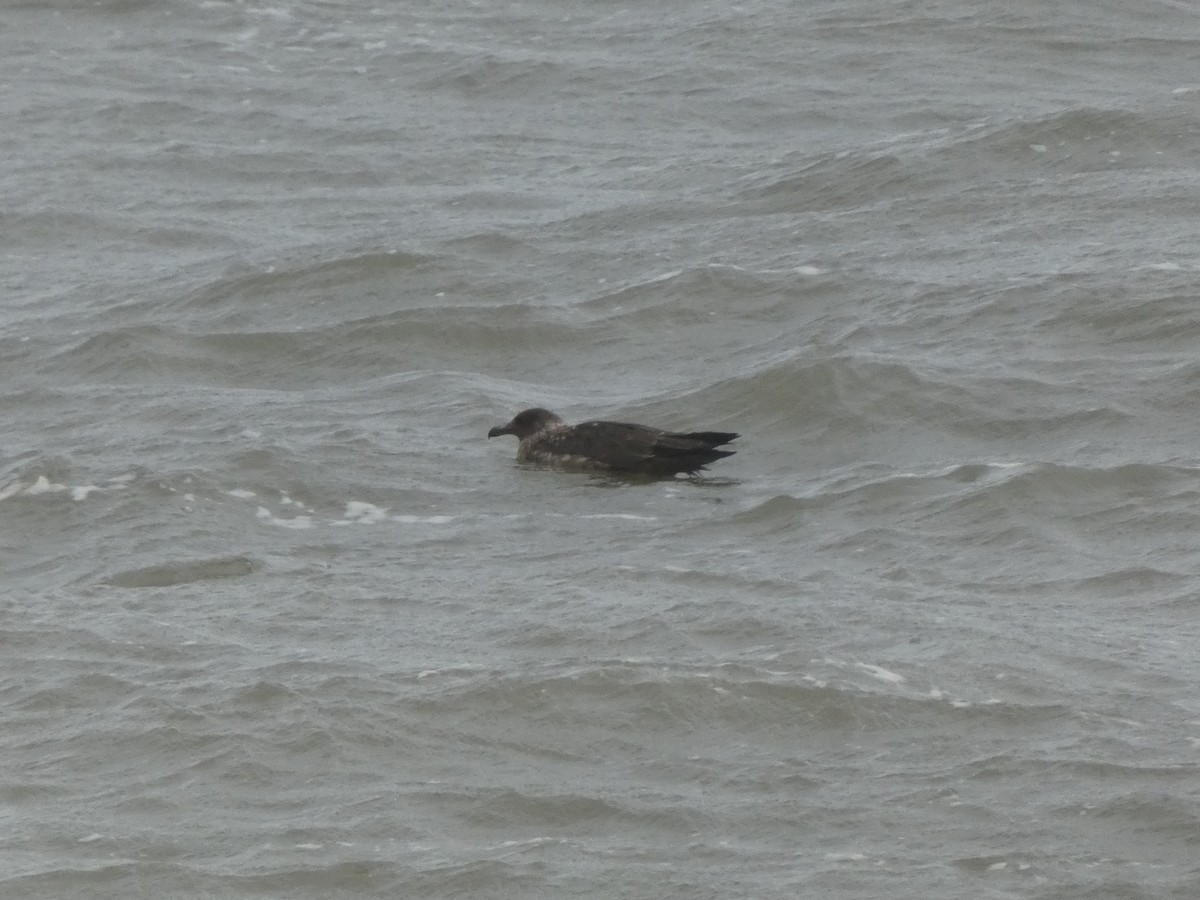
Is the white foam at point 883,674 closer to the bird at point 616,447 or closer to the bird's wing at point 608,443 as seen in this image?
the bird at point 616,447

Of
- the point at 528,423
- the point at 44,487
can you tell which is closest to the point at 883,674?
the point at 528,423

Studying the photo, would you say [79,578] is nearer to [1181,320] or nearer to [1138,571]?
[1138,571]

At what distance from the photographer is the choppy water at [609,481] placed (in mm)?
7496

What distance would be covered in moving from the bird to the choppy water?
138mm

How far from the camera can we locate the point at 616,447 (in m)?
11.4

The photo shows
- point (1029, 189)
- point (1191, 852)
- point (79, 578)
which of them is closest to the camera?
point (1191, 852)

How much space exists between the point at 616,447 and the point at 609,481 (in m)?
0.18

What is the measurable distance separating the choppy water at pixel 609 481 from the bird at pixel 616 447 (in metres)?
0.14

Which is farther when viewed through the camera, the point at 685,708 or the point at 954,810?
the point at 685,708

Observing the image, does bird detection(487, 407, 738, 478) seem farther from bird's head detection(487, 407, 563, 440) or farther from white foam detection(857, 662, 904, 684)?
white foam detection(857, 662, 904, 684)

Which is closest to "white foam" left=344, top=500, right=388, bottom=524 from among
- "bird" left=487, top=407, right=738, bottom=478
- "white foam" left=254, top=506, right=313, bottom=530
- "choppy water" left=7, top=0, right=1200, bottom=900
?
"choppy water" left=7, top=0, right=1200, bottom=900

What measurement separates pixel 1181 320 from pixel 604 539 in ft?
13.0

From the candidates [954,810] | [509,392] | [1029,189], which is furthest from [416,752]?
[1029,189]

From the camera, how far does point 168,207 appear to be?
1723cm
